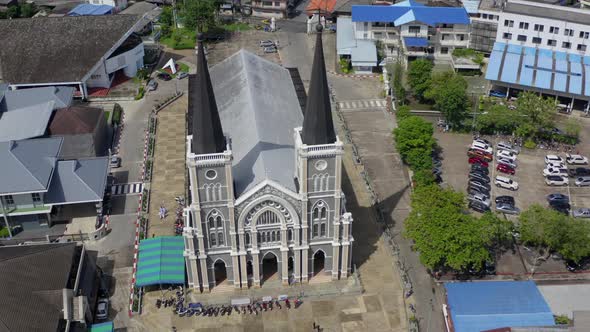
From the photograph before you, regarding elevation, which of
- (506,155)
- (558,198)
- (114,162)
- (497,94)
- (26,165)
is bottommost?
(558,198)

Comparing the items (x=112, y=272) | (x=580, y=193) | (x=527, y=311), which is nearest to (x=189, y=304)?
(x=112, y=272)

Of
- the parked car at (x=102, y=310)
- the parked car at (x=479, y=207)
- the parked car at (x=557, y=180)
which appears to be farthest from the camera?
the parked car at (x=557, y=180)

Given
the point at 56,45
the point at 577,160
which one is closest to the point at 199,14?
the point at 56,45

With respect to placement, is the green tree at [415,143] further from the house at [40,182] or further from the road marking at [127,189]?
the house at [40,182]

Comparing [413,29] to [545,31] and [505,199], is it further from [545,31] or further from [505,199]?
[505,199]

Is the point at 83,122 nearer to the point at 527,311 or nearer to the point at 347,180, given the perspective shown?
the point at 347,180

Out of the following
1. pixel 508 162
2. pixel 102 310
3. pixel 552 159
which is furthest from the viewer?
pixel 552 159

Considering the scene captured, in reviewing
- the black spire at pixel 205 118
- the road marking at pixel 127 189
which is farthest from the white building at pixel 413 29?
the black spire at pixel 205 118

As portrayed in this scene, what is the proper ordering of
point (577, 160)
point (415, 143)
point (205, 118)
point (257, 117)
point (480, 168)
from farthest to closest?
point (577, 160), point (480, 168), point (415, 143), point (257, 117), point (205, 118)
